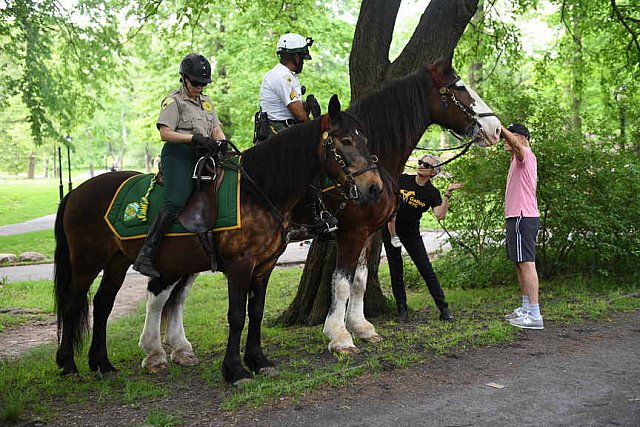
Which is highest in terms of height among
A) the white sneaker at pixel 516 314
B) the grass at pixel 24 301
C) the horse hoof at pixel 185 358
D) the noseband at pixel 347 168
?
the noseband at pixel 347 168

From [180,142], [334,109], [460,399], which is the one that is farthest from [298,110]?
[460,399]

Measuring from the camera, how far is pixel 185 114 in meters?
5.66

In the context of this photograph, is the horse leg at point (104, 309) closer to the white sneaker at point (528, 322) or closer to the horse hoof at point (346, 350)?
the horse hoof at point (346, 350)

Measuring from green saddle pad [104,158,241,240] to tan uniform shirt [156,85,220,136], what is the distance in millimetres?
470

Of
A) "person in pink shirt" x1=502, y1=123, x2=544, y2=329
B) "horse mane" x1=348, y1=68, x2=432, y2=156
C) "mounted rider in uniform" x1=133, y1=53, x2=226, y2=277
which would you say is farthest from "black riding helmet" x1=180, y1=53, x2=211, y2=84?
"person in pink shirt" x1=502, y1=123, x2=544, y2=329

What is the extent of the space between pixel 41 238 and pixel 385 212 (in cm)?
1760

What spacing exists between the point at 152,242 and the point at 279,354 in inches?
72.4

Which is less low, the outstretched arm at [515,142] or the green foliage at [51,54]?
the green foliage at [51,54]

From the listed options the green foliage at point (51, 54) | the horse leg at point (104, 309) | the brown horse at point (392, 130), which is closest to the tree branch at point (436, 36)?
the brown horse at point (392, 130)

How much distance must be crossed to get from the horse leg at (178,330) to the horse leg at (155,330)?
140 millimetres

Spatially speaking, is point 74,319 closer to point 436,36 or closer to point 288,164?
point 288,164

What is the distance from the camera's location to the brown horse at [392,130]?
21.3 ft

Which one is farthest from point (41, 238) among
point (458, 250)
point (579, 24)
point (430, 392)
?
point (430, 392)

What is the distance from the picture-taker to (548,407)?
4629 millimetres
